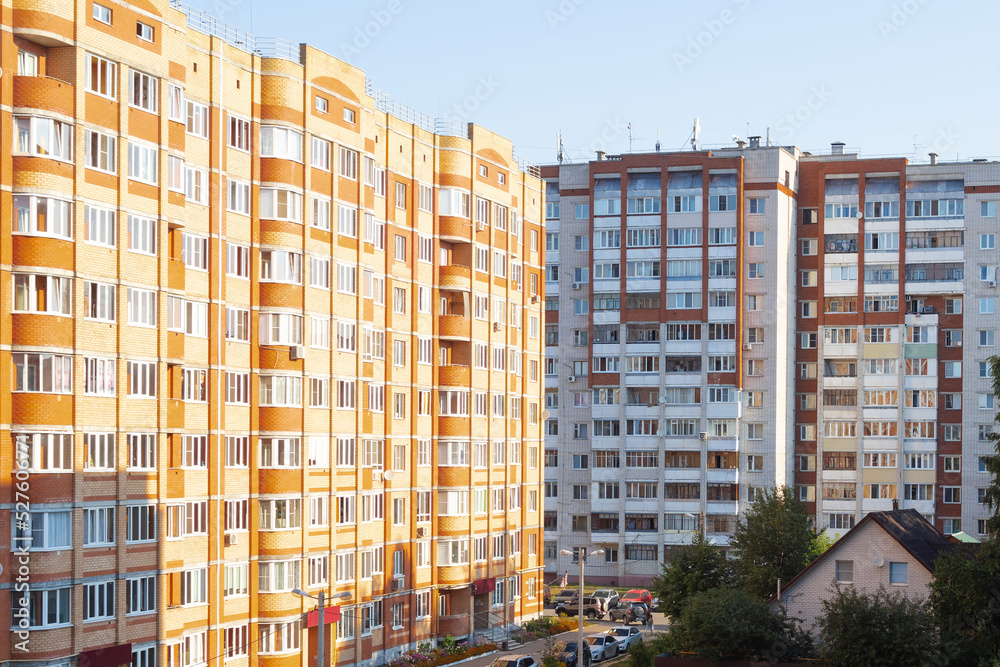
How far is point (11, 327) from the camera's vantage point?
4153 cm

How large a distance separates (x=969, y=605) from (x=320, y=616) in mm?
23725

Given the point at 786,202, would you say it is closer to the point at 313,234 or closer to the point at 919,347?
the point at 919,347

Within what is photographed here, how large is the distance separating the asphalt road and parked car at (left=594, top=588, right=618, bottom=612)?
33.6 inches

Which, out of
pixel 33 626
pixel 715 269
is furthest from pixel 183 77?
pixel 715 269

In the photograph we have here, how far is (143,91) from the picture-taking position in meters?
45.6

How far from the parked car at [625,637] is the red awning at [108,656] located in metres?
30.4

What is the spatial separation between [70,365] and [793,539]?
36.2 meters

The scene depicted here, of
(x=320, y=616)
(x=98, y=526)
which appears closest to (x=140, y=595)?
(x=98, y=526)

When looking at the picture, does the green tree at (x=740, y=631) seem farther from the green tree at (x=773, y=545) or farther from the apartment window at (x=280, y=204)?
the apartment window at (x=280, y=204)

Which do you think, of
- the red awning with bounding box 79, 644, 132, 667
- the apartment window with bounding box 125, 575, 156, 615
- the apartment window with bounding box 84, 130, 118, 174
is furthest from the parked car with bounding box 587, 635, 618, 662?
the apartment window with bounding box 84, 130, 118, 174

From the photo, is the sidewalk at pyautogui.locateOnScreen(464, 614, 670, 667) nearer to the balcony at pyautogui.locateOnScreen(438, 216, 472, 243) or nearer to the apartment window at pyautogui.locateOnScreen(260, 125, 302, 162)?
the balcony at pyautogui.locateOnScreen(438, 216, 472, 243)

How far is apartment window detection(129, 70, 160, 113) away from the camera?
4500 centimetres

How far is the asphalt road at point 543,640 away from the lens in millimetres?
63191

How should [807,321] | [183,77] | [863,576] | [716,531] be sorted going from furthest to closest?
[807,321] < [716,531] < [863,576] < [183,77]
